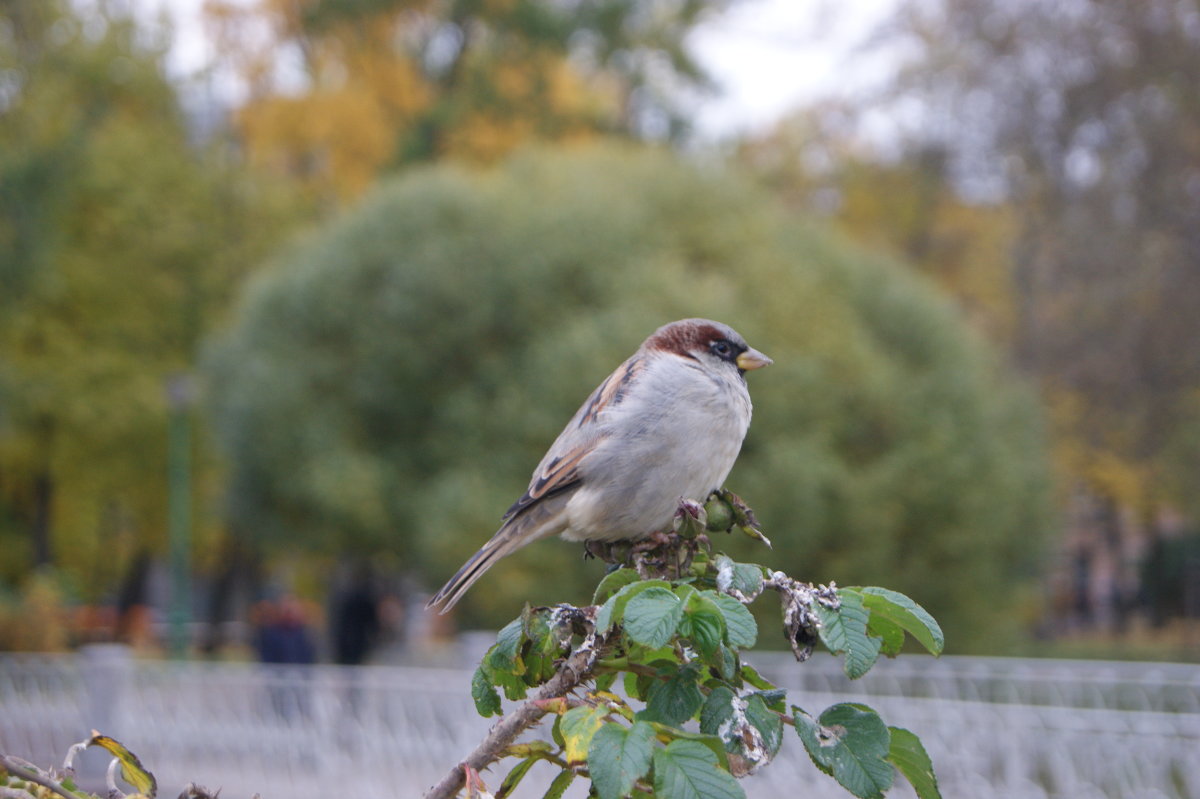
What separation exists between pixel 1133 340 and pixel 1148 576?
12364 mm

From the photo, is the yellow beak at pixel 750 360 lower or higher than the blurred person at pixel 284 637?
higher

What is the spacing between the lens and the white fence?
7715 mm

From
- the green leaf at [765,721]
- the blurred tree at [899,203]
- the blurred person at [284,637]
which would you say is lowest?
the blurred person at [284,637]

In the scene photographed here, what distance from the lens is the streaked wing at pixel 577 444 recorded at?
3.23 meters

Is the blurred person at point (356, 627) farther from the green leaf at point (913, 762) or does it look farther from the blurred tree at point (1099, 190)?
the green leaf at point (913, 762)

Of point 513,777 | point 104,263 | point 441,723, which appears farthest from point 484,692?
point 104,263

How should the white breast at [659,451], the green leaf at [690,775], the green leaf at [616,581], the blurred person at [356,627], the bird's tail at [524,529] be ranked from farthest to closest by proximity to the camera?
the blurred person at [356,627] → the bird's tail at [524,529] → the white breast at [659,451] → the green leaf at [616,581] → the green leaf at [690,775]

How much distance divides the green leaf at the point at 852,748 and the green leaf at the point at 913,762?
4cm

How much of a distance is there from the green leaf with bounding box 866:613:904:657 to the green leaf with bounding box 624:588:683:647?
0.92 ft

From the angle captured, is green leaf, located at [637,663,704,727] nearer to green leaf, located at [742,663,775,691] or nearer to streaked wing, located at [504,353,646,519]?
green leaf, located at [742,663,775,691]

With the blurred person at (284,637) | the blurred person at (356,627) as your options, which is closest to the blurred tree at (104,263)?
the blurred person at (356,627)

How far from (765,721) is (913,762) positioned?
205mm

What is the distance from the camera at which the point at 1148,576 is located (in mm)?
32156

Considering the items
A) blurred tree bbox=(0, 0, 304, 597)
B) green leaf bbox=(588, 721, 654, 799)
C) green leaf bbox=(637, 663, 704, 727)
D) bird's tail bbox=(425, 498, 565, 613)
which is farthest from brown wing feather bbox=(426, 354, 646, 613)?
blurred tree bbox=(0, 0, 304, 597)
